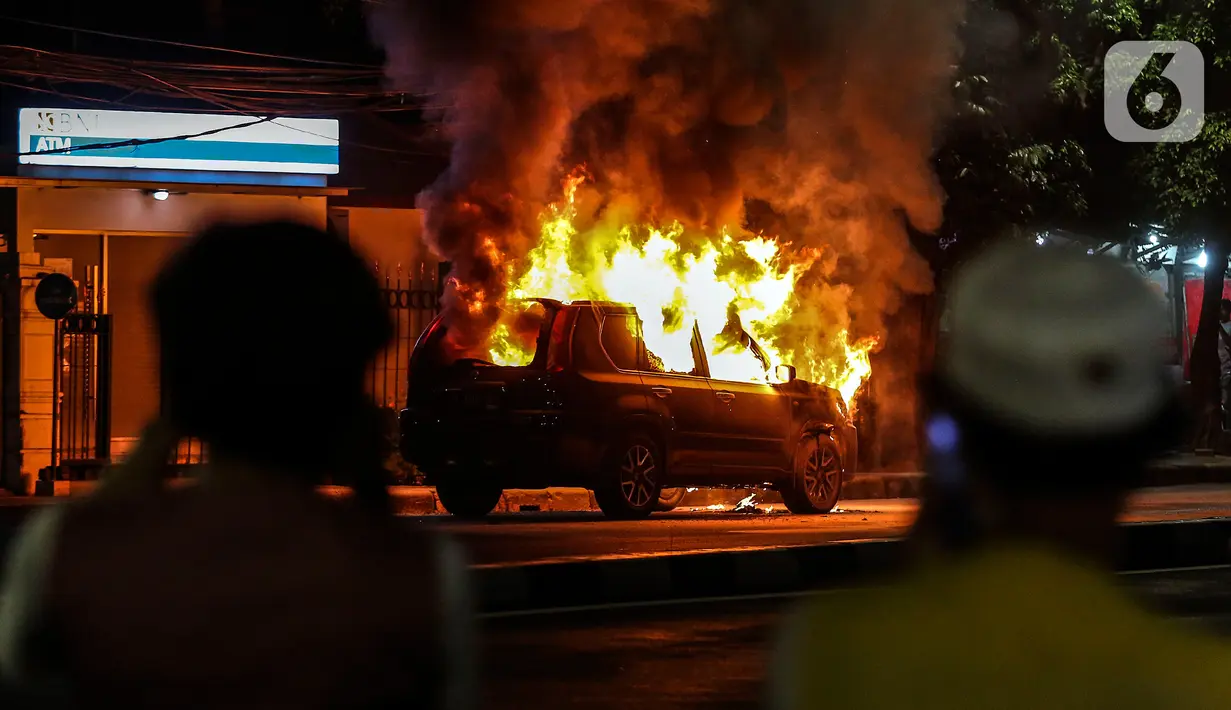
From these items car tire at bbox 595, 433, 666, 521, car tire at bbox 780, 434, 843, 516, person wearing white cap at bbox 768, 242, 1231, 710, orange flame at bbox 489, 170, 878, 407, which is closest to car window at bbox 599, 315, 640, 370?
car tire at bbox 595, 433, 666, 521

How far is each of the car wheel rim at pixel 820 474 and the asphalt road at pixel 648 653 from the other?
5.69 m

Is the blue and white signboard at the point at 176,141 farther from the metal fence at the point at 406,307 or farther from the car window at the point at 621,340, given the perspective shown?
the car window at the point at 621,340

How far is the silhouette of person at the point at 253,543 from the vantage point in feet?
6.33

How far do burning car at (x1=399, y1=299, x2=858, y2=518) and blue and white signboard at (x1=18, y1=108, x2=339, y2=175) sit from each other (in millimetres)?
4709

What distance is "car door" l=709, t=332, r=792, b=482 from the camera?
52.6 feet

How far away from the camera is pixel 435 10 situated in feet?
61.9

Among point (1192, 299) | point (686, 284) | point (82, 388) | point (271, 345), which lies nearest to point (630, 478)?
point (686, 284)

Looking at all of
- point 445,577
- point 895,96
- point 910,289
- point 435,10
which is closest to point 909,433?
point 910,289

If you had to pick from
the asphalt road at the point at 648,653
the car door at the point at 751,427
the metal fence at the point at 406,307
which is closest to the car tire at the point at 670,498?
the car door at the point at 751,427

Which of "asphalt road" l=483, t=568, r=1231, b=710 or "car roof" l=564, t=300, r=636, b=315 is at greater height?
"car roof" l=564, t=300, r=636, b=315

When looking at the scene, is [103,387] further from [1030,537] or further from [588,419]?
[1030,537]

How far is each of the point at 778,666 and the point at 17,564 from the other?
2.98 feet

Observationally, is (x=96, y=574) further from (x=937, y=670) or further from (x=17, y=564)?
(x=937, y=670)

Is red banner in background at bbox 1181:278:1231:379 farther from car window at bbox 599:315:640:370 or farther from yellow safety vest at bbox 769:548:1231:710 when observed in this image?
yellow safety vest at bbox 769:548:1231:710
